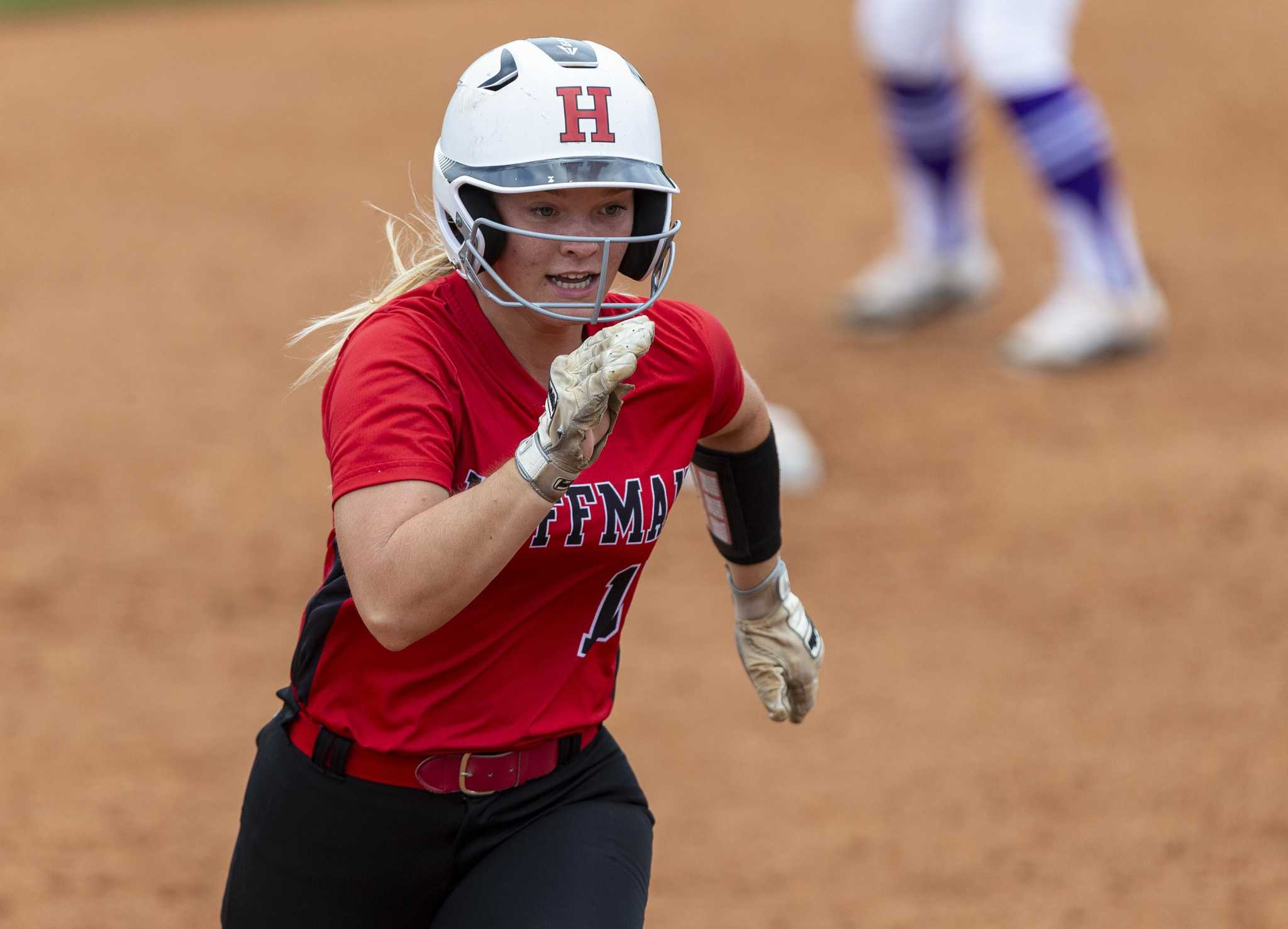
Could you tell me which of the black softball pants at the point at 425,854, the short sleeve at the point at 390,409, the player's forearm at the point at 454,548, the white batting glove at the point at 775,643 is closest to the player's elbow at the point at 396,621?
the player's forearm at the point at 454,548

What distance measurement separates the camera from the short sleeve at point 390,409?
7.68 feet

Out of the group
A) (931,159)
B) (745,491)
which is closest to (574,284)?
(745,491)

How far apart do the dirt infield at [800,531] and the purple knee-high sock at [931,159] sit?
0.52 m

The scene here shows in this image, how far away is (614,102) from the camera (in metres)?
2.58

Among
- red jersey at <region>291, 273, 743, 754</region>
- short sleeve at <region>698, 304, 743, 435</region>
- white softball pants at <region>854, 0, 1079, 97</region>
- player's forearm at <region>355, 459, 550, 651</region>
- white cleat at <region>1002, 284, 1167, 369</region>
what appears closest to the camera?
player's forearm at <region>355, 459, 550, 651</region>

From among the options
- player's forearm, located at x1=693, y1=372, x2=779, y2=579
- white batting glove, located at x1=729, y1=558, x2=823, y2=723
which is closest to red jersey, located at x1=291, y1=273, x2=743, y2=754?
player's forearm, located at x1=693, y1=372, x2=779, y2=579

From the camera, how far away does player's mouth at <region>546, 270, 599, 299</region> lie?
254 cm

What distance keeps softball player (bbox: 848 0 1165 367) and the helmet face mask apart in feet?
18.1

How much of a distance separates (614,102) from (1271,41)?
1138 cm

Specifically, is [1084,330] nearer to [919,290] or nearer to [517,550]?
[919,290]

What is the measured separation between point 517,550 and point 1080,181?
241 inches

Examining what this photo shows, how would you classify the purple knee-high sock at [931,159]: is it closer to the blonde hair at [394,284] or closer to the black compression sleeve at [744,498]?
the black compression sleeve at [744,498]

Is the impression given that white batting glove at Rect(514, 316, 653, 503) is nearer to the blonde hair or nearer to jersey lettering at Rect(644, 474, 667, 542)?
jersey lettering at Rect(644, 474, 667, 542)

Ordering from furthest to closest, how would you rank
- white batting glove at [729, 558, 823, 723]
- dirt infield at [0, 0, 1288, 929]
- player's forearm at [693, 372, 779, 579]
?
1. dirt infield at [0, 0, 1288, 929]
2. white batting glove at [729, 558, 823, 723]
3. player's forearm at [693, 372, 779, 579]
